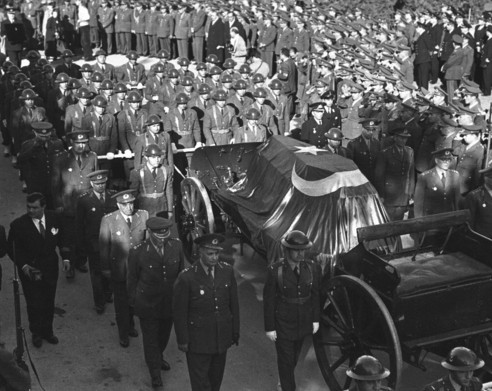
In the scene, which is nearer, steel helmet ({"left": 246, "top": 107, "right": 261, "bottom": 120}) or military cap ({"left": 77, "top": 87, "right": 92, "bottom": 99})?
steel helmet ({"left": 246, "top": 107, "right": 261, "bottom": 120})

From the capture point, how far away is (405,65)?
18.3 m

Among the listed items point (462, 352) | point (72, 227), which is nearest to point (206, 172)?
point (72, 227)

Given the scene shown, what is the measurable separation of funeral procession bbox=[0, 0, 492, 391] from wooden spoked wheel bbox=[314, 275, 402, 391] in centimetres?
2

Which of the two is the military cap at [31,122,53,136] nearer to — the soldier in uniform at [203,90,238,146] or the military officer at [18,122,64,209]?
the military officer at [18,122,64,209]

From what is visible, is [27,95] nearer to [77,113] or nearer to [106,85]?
[77,113]

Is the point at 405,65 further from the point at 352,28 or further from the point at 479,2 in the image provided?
the point at 479,2

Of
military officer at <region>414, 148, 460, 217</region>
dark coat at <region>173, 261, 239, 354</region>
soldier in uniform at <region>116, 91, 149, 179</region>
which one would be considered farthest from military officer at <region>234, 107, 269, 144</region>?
dark coat at <region>173, 261, 239, 354</region>

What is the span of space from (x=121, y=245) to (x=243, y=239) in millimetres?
1766

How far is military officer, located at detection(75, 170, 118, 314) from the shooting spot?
8.64 m

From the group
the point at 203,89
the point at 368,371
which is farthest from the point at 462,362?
the point at 203,89

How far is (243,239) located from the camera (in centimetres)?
922

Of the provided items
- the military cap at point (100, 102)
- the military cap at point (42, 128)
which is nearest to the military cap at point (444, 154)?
the military cap at point (42, 128)

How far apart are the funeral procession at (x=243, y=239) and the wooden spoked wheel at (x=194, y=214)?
0.09 feet

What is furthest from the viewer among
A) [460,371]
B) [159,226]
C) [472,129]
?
[472,129]
